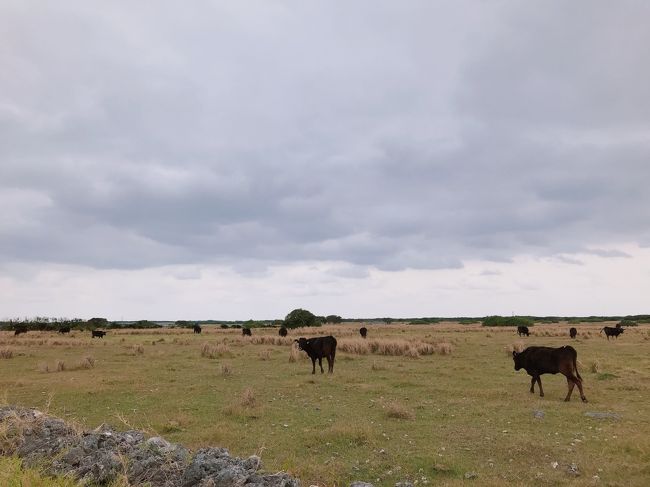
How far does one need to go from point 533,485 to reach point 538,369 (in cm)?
962

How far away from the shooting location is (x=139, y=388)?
19.2 metres

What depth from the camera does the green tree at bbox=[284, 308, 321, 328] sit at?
7956cm

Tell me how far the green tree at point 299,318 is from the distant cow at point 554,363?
6310 centimetres

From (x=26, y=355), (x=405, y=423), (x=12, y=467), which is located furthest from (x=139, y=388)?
(x=26, y=355)

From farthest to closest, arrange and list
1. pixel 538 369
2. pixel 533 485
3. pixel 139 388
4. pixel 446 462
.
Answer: pixel 139 388
pixel 538 369
pixel 446 462
pixel 533 485

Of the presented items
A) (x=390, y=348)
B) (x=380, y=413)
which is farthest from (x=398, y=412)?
(x=390, y=348)

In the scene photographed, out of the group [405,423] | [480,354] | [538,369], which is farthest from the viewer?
[480,354]

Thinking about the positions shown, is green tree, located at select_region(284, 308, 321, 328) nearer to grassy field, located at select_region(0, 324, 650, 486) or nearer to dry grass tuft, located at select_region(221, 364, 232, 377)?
grassy field, located at select_region(0, 324, 650, 486)

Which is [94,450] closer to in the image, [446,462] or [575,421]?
[446,462]

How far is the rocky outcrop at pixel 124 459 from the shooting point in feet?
21.2

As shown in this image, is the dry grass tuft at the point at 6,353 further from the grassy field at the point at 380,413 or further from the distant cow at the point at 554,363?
the distant cow at the point at 554,363

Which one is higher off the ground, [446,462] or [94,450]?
[94,450]

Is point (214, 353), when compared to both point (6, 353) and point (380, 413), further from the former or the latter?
point (380, 413)

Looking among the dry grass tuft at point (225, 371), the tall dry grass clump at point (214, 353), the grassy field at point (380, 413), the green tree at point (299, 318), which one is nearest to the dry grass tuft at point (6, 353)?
the grassy field at point (380, 413)
